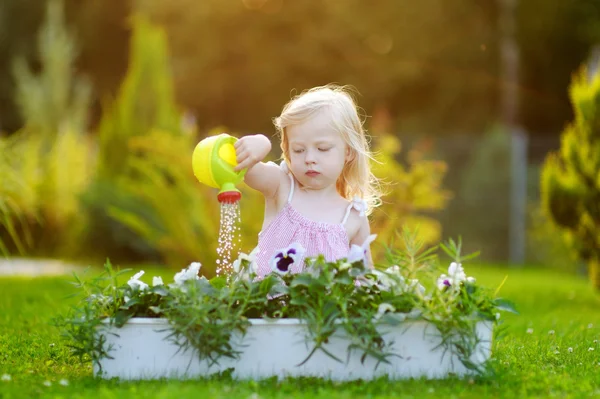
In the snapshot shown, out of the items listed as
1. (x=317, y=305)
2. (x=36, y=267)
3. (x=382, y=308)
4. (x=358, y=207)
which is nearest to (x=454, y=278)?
(x=382, y=308)

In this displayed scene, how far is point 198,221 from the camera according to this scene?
8.96 meters

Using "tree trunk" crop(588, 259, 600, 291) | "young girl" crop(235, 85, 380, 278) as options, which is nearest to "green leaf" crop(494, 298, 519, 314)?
"young girl" crop(235, 85, 380, 278)

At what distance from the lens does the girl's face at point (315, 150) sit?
3.89 meters

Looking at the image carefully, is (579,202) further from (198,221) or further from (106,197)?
(106,197)

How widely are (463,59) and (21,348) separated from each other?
19970 mm

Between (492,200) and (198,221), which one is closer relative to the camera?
(198,221)

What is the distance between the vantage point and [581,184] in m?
7.50

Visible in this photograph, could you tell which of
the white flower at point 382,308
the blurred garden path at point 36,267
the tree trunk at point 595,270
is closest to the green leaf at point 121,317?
the white flower at point 382,308

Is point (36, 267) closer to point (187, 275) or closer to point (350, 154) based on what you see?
point (350, 154)

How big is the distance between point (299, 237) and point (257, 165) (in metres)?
0.38

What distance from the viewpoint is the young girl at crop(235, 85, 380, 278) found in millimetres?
3891

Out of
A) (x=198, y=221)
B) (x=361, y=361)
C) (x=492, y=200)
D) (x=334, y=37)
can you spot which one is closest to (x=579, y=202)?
(x=198, y=221)

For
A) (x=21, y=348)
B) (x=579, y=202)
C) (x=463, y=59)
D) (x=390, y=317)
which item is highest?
(x=463, y=59)

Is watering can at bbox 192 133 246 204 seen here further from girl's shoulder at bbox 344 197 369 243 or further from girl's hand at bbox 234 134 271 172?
girl's shoulder at bbox 344 197 369 243
